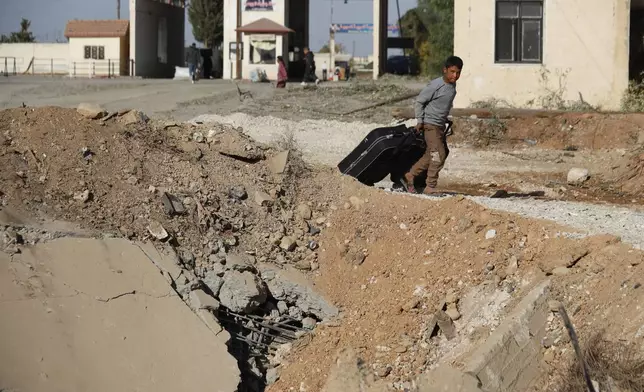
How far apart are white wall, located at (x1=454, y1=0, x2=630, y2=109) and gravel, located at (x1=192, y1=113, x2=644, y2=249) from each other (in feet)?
7.01

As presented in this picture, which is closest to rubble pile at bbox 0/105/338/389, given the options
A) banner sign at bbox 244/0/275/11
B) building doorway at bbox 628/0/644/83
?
building doorway at bbox 628/0/644/83

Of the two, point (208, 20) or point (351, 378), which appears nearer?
point (351, 378)

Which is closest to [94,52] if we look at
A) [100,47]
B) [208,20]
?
[100,47]

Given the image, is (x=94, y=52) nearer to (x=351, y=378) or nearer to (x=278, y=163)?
(x=278, y=163)

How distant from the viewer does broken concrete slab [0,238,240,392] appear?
6.10m

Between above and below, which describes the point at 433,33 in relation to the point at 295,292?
above

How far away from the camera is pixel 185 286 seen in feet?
23.6

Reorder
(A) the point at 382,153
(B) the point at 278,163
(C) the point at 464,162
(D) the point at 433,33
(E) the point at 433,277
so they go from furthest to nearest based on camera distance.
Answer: (D) the point at 433,33 < (C) the point at 464,162 < (A) the point at 382,153 < (B) the point at 278,163 < (E) the point at 433,277

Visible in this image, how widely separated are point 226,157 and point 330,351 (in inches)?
109

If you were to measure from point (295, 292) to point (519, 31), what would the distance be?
42.7 feet

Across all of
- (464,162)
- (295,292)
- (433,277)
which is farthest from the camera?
(464,162)

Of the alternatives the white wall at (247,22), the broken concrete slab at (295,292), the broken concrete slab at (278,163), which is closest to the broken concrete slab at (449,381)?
the broken concrete slab at (295,292)

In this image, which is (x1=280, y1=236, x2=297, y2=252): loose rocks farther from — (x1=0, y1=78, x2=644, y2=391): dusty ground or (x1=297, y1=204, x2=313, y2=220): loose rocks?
(x1=297, y1=204, x2=313, y2=220): loose rocks

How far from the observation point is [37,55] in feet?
157
